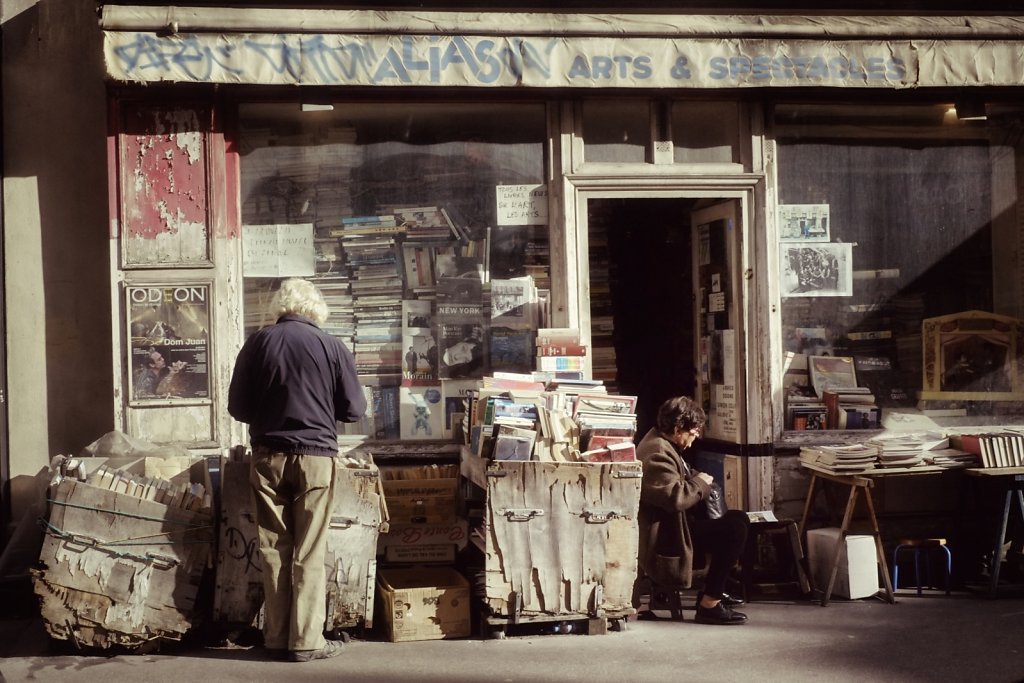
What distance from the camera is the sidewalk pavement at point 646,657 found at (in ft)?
17.7

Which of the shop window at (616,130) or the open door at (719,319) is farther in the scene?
the open door at (719,319)

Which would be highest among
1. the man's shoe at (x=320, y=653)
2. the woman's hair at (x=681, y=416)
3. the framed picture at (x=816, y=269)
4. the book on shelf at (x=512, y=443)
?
the framed picture at (x=816, y=269)

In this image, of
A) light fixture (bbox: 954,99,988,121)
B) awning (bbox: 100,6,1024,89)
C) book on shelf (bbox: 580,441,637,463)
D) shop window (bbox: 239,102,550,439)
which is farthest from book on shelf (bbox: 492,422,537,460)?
light fixture (bbox: 954,99,988,121)

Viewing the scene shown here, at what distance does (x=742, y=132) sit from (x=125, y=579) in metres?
5.01

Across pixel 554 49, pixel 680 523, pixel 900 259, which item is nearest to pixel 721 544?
pixel 680 523

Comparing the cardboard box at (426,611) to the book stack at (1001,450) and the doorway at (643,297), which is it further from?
the book stack at (1001,450)

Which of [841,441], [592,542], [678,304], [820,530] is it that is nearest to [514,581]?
[592,542]

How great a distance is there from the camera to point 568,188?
294 inches

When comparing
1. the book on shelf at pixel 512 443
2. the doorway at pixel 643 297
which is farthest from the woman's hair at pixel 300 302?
the doorway at pixel 643 297

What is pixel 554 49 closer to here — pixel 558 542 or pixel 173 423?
pixel 558 542

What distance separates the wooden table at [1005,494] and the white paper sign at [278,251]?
15.5 ft

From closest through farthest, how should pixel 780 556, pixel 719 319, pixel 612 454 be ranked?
pixel 612 454
pixel 780 556
pixel 719 319

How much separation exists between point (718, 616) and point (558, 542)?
1.15m

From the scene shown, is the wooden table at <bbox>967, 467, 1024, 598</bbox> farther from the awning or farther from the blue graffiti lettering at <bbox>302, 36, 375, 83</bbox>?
the blue graffiti lettering at <bbox>302, 36, 375, 83</bbox>
